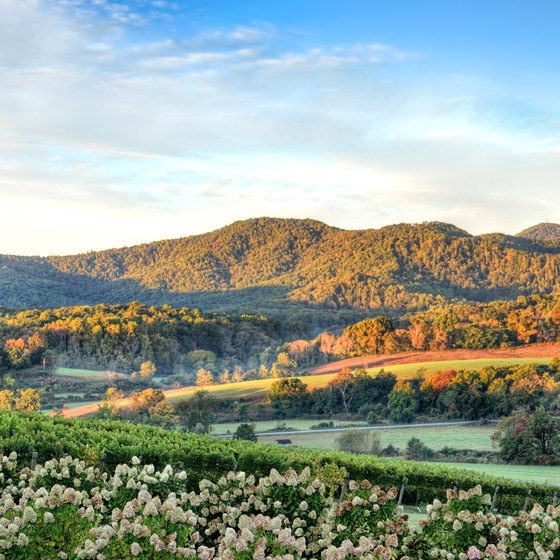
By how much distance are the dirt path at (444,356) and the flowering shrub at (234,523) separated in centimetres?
5033

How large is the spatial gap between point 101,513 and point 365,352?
6097 centimetres

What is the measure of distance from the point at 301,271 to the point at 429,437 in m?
88.8

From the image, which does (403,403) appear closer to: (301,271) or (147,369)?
(147,369)

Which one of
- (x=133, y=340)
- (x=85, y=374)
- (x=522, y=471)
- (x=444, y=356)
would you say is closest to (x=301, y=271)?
(x=133, y=340)

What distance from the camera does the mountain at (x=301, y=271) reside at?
103 m

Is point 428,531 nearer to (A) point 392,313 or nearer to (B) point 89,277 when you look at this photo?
(A) point 392,313

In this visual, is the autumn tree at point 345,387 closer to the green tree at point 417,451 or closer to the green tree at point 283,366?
the green tree at point 283,366

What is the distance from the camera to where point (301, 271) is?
127250mm

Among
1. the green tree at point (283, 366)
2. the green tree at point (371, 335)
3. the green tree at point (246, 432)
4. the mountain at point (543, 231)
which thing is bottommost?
the green tree at point (246, 432)

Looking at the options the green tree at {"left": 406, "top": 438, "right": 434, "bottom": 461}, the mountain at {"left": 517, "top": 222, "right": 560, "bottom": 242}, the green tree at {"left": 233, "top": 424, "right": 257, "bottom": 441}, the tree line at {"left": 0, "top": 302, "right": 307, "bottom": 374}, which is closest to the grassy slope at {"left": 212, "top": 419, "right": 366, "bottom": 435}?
the green tree at {"left": 233, "top": 424, "right": 257, "bottom": 441}

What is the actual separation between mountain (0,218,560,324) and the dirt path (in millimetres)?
24814

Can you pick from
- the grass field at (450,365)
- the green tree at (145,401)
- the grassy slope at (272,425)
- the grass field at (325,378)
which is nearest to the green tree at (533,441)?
the grassy slope at (272,425)

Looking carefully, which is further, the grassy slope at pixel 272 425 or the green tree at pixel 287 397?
the green tree at pixel 287 397

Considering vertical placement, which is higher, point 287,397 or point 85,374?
point 85,374
